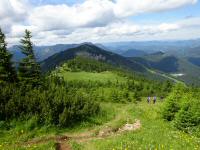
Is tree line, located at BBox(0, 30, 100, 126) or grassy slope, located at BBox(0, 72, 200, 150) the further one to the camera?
tree line, located at BBox(0, 30, 100, 126)

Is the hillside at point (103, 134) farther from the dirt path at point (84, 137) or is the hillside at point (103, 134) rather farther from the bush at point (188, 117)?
the bush at point (188, 117)

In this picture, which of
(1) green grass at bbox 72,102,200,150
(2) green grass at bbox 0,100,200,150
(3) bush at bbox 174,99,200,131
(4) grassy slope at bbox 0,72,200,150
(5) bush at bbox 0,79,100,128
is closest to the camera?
(1) green grass at bbox 72,102,200,150

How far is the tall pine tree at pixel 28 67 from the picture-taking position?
44.2 metres

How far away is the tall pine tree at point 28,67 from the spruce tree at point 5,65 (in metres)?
1.91

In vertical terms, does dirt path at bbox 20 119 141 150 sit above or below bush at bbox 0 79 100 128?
below

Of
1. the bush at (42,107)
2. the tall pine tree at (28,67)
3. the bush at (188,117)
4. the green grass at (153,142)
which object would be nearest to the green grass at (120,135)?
the green grass at (153,142)

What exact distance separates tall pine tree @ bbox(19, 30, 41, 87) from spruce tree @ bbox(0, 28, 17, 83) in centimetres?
191

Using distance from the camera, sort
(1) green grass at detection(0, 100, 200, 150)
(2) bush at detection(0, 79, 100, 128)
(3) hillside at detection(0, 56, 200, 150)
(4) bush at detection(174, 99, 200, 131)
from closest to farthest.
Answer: (1) green grass at detection(0, 100, 200, 150), (3) hillside at detection(0, 56, 200, 150), (4) bush at detection(174, 99, 200, 131), (2) bush at detection(0, 79, 100, 128)

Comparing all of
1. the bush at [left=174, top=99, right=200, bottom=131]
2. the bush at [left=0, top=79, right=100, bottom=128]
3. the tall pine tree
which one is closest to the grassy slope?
the bush at [left=174, top=99, right=200, bottom=131]

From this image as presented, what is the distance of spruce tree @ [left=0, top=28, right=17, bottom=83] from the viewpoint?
40812mm

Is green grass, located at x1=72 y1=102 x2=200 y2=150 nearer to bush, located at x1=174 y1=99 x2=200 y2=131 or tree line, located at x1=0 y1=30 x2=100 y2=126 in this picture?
bush, located at x1=174 y1=99 x2=200 y2=131

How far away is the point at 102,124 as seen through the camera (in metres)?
34.1

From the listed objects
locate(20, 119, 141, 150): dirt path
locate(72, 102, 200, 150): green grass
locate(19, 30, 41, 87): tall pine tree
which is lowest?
locate(20, 119, 141, 150): dirt path

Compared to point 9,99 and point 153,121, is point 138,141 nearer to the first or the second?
point 153,121
